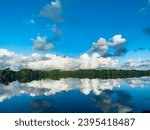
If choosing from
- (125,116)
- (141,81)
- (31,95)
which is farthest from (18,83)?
(125,116)

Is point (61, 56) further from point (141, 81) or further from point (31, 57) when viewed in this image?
point (141, 81)

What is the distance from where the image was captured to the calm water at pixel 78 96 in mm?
3577

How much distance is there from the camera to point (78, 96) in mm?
4168

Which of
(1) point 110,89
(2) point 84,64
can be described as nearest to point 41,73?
(2) point 84,64

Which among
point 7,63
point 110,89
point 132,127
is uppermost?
point 7,63

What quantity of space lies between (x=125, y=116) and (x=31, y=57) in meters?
1.21

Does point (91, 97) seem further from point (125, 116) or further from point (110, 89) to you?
point (125, 116)

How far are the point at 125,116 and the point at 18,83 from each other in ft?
7.95

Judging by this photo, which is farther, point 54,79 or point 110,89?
point 54,79

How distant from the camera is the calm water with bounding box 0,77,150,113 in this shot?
3577 mm

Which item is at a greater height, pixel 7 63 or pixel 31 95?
pixel 7 63

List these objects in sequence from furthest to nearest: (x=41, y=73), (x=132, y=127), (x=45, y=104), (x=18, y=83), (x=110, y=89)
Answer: (x=18, y=83)
(x=110, y=89)
(x=41, y=73)
(x=45, y=104)
(x=132, y=127)

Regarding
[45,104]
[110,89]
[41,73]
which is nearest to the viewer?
[45,104]

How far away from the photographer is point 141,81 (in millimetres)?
4281
